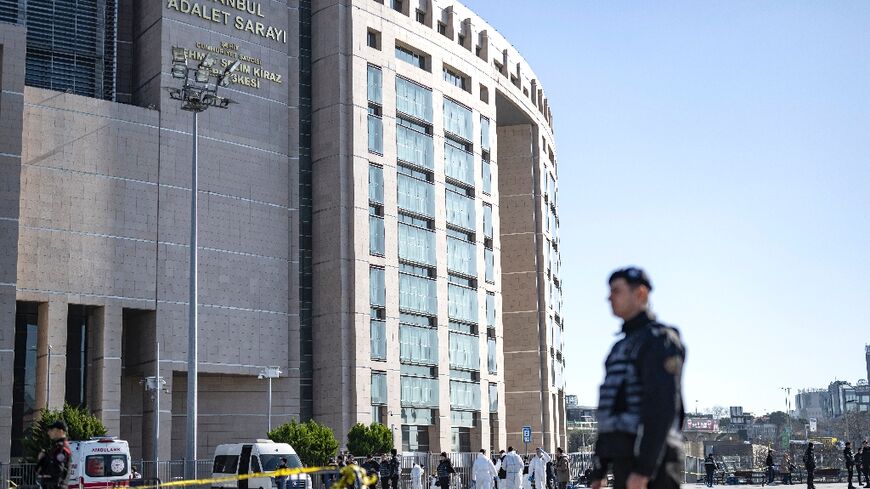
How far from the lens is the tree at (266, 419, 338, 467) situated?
51750 millimetres

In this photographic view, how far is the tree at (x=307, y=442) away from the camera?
170 feet

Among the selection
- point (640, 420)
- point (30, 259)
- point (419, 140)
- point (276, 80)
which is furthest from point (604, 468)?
point (419, 140)

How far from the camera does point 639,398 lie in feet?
20.7

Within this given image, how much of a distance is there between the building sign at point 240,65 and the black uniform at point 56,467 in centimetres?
4942

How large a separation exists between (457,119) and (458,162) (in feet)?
9.55

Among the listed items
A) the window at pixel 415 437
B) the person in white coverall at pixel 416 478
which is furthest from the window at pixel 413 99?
the person in white coverall at pixel 416 478

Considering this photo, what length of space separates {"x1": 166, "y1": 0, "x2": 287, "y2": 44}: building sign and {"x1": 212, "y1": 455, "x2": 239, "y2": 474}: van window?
1261 inches

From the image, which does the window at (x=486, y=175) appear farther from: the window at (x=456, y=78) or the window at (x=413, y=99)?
the window at (x=413, y=99)

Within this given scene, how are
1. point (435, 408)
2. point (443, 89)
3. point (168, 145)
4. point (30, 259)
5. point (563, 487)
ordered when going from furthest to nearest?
point (443, 89)
point (435, 408)
point (168, 145)
point (30, 259)
point (563, 487)

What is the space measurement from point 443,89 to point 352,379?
2163 centimetres

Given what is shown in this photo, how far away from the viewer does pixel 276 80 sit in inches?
2613

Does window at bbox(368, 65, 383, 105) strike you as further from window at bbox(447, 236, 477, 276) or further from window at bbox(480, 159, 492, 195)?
window at bbox(480, 159, 492, 195)

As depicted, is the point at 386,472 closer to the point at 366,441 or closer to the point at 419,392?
the point at 366,441

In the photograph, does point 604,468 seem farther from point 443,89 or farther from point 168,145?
point 443,89
